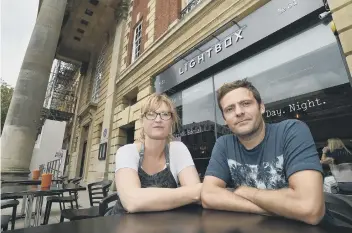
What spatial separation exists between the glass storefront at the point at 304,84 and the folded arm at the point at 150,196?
3.38m

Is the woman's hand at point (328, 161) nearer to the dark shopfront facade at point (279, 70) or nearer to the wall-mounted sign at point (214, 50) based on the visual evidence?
the dark shopfront facade at point (279, 70)

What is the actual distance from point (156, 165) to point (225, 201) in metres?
0.64

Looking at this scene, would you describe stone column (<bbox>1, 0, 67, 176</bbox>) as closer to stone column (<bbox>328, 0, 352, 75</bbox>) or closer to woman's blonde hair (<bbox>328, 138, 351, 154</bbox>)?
woman's blonde hair (<bbox>328, 138, 351, 154</bbox>)

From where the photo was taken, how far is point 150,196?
1273mm

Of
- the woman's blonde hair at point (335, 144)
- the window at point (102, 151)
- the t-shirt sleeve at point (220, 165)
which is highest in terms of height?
the window at point (102, 151)

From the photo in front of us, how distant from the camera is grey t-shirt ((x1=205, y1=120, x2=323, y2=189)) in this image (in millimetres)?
1394

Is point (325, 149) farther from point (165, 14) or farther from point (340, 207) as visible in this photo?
point (165, 14)

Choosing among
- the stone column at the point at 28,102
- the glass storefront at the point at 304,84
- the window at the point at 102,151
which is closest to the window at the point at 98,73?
the window at the point at 102,151

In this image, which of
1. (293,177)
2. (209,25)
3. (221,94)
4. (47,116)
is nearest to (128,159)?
(221,94)

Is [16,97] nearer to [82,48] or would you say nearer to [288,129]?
[288,129]

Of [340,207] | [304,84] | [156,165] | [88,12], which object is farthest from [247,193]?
[88,12]

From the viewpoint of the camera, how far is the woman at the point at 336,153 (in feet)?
11.1

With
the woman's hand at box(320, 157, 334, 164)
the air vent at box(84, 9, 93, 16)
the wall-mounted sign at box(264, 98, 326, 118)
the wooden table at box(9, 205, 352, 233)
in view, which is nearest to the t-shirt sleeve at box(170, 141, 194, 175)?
the wooden table at box(9, 205, 352, 233)

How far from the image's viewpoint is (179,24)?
22.6ft
